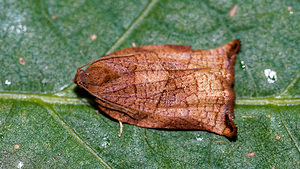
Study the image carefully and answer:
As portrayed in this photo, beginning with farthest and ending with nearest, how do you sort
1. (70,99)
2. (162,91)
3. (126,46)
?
(126,46) → (70,99) → (162,91)

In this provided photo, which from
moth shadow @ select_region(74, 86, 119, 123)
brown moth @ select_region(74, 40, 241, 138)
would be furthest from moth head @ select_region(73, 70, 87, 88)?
moth shadow @ select_region(74, 86, 119, 123)

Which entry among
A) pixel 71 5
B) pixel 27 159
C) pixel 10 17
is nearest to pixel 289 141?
pixel 27 159

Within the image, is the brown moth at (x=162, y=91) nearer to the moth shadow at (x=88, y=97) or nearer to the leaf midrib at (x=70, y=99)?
the moth shadow at (x=88, y=97)

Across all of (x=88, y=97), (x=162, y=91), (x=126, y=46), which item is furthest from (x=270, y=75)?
(x=88, y=97)

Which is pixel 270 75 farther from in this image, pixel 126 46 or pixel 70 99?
pixel 70 99

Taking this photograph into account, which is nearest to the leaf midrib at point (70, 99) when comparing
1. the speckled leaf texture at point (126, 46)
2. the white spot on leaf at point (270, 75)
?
the speckled leaf texture at point (126, 46)

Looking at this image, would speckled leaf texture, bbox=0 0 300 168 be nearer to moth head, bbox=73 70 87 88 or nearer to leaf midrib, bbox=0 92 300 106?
leaf midrib, bbox=0 92 300 106
